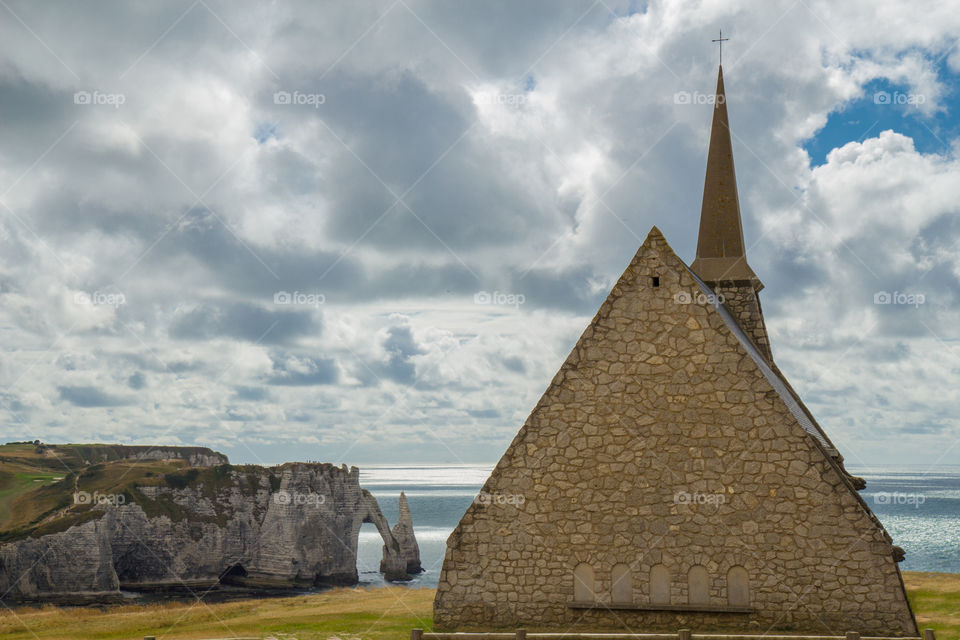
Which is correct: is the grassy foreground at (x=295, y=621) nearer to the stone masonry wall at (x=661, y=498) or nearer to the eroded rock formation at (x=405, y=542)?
the stone masonry wall at (x=661, y=498)

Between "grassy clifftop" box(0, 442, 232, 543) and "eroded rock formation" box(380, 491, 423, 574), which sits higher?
"grassy clifftop" box(0, 442, 232, 543)

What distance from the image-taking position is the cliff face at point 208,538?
6281cm

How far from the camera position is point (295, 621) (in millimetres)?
16000

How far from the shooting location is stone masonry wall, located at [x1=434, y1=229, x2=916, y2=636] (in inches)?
512

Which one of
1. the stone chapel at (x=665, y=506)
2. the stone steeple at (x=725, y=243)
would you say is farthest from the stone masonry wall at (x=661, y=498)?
the stone steeple at (x=725, y=243)

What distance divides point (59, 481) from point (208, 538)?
17992 millimetres

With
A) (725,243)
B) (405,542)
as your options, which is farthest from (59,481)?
(725,243)

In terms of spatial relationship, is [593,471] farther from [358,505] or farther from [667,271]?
[358,505]

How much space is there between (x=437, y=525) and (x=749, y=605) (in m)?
149

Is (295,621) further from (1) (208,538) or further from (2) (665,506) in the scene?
(1) (208,538)

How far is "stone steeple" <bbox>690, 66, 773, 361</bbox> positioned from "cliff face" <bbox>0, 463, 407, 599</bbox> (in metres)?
57.8

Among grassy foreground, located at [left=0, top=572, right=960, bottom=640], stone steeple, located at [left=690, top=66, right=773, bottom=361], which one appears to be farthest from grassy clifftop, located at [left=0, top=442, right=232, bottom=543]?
stone steeple, located at [left=690, top=66, right=773, bottom=361]

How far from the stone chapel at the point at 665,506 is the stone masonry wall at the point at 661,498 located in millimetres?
23

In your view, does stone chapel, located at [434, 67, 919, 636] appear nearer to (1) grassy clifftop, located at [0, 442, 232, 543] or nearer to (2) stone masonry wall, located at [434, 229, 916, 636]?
(2) stone masonry wall, located at [434, 229, 916, 636]
